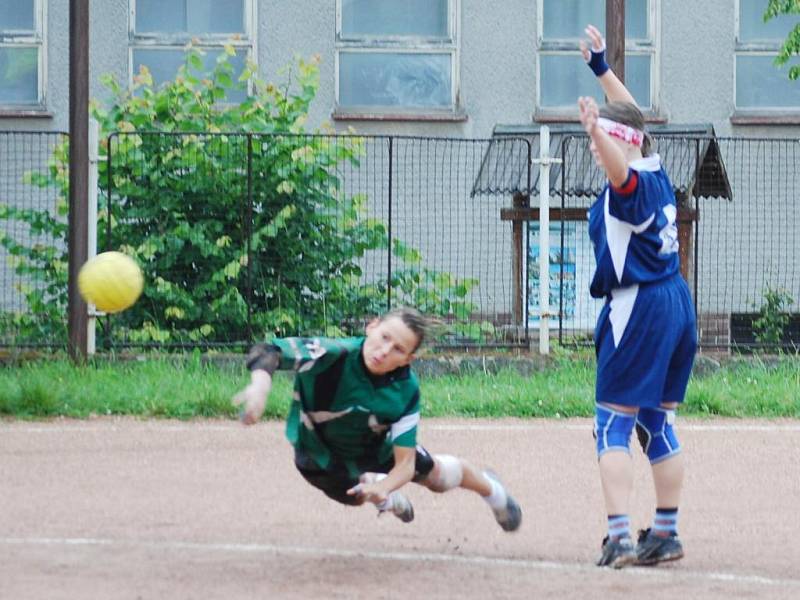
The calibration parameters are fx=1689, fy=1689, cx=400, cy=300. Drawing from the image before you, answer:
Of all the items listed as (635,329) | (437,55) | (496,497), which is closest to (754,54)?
(437,55)

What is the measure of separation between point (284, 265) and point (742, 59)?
7.42m

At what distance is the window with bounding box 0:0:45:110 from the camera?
18.8 meters

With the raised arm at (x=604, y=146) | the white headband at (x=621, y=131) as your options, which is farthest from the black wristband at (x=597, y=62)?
the raised arm at (x=604, y=146)

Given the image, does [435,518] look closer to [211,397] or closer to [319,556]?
[319,556]

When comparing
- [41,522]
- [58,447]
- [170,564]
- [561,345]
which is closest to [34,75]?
[561,345]

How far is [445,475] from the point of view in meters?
7.04

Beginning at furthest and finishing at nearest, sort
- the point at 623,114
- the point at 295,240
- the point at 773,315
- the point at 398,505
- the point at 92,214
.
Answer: the point at 773,315
the point at 295,240
the point at 92,214
the point at 398,505
the point at 623,114

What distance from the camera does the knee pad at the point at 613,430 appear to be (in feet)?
22.4

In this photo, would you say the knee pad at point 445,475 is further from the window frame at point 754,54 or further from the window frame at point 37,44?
the window frame at point 754,54

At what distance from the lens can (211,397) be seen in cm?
1199

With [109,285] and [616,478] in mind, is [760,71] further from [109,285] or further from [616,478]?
[616,478]

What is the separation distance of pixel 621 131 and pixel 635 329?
31.5 inches

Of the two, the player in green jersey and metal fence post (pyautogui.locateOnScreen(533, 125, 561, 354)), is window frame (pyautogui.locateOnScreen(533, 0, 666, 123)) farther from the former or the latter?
the player in green jersey

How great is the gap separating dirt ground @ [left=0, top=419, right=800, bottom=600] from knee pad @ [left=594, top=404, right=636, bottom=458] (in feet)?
1.62
